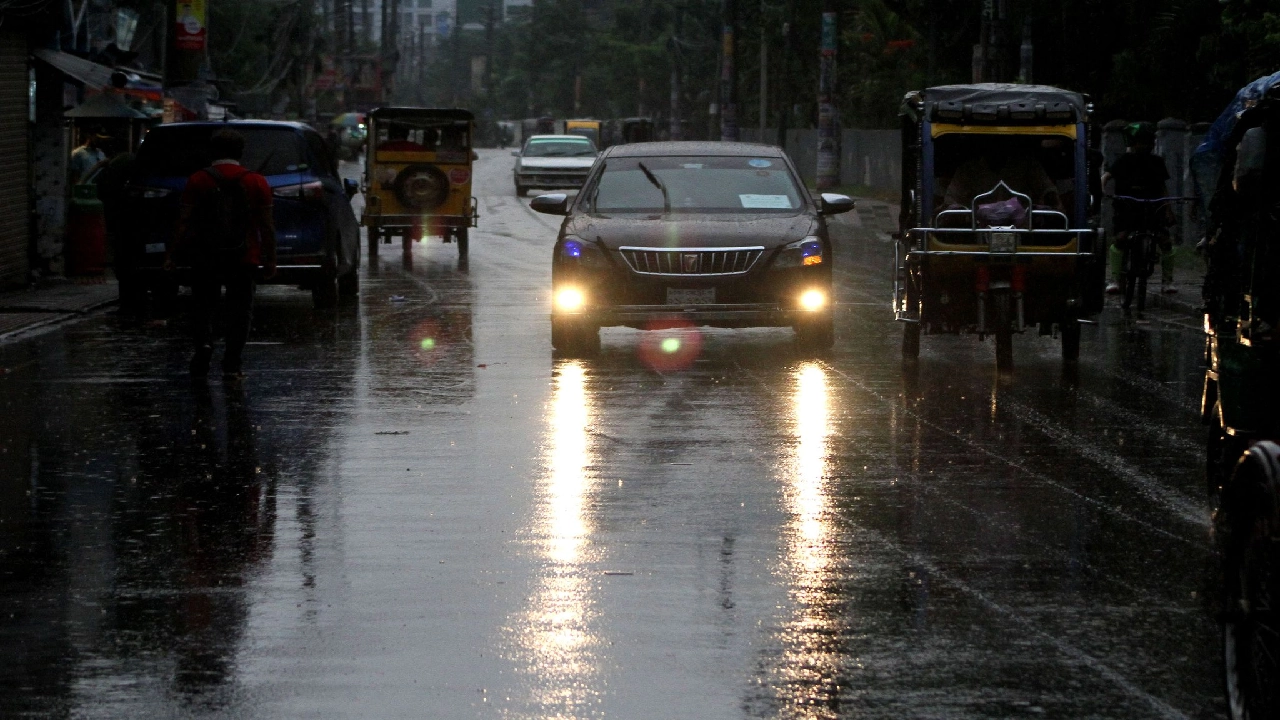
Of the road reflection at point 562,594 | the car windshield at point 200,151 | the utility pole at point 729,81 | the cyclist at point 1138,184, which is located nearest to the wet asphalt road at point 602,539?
the road reflection at point 562,594

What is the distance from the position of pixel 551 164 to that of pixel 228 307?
42571 millimetres

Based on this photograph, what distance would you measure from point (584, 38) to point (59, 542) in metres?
129

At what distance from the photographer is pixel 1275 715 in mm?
4805

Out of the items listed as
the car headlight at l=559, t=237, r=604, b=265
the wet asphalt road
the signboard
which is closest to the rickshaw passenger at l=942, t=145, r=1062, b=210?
the wet asphalt road

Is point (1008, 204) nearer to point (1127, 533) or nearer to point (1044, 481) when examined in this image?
point (1044, 481)

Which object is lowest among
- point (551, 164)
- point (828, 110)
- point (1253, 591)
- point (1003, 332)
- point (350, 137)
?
point (1003, 332)

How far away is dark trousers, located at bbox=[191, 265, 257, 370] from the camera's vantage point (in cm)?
1449

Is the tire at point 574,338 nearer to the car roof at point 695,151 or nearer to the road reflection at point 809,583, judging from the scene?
the car roof at point 695,151

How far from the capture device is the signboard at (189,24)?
31.3m

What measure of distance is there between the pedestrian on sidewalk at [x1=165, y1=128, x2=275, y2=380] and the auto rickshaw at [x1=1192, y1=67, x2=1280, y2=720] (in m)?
7.37

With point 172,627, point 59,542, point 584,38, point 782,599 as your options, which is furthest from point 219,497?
point 584,38

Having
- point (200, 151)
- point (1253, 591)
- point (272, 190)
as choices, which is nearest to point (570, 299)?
point (272, 190)

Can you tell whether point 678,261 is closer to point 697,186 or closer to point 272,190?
point 697,186

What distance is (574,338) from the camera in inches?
622
